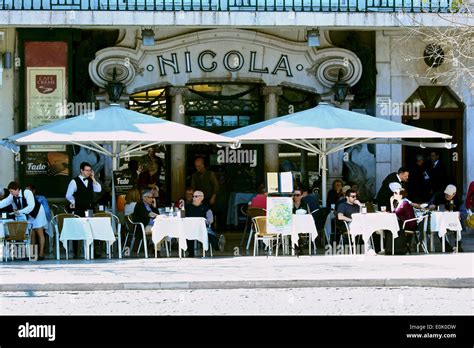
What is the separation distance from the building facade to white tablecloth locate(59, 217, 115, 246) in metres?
5.14

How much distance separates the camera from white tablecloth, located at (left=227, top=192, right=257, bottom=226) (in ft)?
86.8

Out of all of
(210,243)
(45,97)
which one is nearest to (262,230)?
(210,243)

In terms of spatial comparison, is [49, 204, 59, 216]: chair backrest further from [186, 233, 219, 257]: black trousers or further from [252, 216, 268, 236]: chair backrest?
[252, 216, 268, 236]: chair backrest

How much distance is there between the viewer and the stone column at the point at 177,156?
26625 mm

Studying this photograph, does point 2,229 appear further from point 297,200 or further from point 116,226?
point 297,200

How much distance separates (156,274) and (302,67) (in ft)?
33.2

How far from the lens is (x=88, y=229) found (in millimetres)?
20797

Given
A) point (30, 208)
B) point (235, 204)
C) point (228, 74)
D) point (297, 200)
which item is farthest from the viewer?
point (228, 74)

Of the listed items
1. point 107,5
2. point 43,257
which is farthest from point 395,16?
point 43,257

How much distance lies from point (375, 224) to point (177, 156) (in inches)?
282

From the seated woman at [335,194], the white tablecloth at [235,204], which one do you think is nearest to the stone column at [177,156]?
the white tablecloth at [235,204]

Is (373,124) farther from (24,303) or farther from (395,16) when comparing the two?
(24,303)

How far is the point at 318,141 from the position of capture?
2300 centimetres
